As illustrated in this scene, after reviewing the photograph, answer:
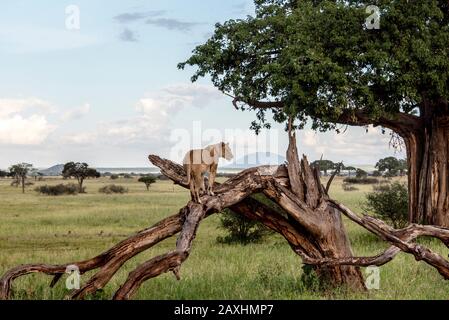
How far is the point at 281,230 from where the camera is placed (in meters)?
12.0

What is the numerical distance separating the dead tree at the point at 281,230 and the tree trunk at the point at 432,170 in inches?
576

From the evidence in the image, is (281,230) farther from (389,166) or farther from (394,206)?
(389,166)

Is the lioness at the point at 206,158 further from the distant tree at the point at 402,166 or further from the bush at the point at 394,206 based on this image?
the distant tree at the point at 402,166

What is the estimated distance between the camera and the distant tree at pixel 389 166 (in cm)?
12425

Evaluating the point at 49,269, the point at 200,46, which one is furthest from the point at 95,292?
the point at 200,46

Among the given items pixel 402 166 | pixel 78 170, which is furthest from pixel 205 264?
pixel 402 166

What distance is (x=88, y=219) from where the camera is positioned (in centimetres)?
3844

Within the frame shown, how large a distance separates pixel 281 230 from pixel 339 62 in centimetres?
1124

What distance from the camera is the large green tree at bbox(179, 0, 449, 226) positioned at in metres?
21.4

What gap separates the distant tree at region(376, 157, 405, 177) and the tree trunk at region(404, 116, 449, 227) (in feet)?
→ 322

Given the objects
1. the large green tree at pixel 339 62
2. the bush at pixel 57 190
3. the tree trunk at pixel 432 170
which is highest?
the large green tree at pixel 339 62

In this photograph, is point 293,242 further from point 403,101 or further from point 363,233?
point 363,233

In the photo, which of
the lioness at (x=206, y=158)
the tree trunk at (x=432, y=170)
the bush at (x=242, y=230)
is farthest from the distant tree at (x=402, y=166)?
the lioness at (x=206, y=158)

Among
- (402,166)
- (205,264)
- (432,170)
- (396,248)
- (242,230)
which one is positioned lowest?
(205,264)
